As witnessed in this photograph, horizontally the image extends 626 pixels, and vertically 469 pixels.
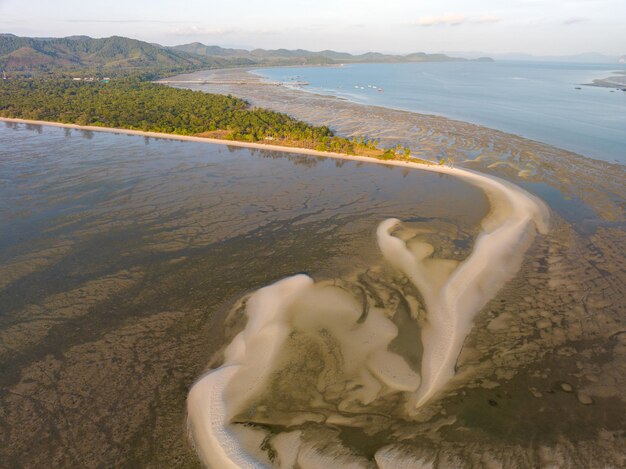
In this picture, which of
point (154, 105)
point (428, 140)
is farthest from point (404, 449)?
point (154, 105)

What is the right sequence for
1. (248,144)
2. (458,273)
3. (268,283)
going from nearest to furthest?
(268,283) < (458,273) < (248,144)

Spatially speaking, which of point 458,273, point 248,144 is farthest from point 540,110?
point 458,273

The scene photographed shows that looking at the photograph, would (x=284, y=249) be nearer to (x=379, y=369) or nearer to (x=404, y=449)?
(x=379, y=369)

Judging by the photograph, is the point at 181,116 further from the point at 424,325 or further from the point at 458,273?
the point at 424,325

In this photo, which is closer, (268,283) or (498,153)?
(268,283)

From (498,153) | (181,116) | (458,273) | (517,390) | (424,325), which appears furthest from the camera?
(181,116)

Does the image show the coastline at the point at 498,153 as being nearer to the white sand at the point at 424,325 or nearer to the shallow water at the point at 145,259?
the white sand at the point at 424,325

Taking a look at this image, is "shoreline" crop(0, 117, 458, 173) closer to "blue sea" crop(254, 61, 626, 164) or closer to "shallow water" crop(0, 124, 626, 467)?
"shallow water" crop(0, 124, 626, 467)
